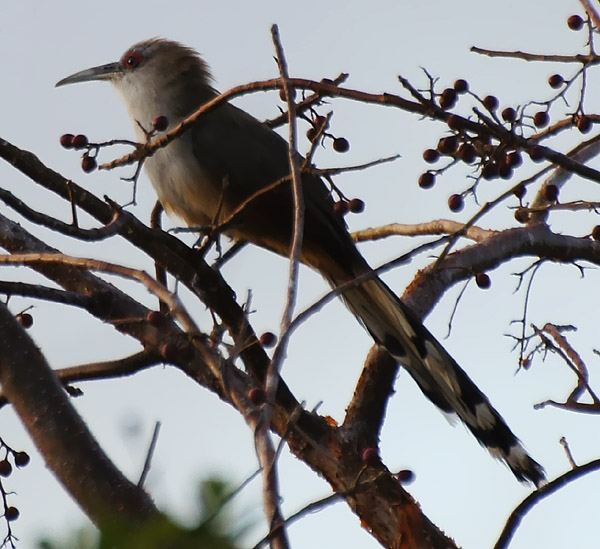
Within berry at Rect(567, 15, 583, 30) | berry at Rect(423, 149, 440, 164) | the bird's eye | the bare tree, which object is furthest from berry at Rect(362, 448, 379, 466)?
the bird's eye

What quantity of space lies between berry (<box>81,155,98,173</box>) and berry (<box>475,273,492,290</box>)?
1405 millimetres

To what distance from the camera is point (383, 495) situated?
2850mm

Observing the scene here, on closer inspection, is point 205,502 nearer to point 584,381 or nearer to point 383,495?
point 584,381

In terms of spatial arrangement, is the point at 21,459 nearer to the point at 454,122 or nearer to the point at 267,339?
the point at 267,339

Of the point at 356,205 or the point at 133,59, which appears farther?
the point at 133,59

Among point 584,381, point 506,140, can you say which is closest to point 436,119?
point 506,140

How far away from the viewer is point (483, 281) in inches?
135

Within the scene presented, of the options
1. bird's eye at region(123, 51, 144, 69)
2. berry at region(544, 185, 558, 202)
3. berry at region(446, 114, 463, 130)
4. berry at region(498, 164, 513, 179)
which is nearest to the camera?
berry at region(446, 114, 463, 130)

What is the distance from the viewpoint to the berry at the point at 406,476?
2697 millimetres

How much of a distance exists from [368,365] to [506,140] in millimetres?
1294

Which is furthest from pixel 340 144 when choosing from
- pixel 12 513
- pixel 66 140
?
pixel 12 513

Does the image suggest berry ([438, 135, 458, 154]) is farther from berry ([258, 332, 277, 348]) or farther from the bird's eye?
the bird's eye

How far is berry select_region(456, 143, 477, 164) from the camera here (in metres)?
2.68

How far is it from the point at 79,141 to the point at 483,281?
59.7 inches
